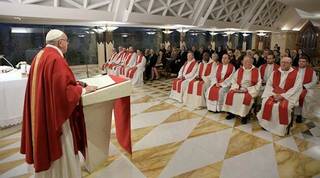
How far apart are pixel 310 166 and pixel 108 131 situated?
2.68 m

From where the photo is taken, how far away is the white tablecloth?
4562mm

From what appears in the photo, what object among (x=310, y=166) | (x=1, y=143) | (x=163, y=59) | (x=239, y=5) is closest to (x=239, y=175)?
(x=310, y=166)

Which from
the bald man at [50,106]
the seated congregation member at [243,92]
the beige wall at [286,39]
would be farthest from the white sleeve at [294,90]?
the beige wall at [286,39]

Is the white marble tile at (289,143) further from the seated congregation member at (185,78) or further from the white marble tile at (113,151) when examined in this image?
the seated congregation member at (185,78)

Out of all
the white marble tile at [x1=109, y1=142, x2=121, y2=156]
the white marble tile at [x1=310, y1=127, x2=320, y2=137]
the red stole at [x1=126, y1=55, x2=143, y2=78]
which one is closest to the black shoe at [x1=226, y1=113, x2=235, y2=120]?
Result: the white marble tile at [x1=310, y1=127, x2=320, y2=137]

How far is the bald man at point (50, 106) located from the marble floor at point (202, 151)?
2.45ft

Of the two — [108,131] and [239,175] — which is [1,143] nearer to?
[108,131]

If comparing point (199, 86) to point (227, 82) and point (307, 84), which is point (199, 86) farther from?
point (307, 84)

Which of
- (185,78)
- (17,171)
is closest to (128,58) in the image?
(185,78)

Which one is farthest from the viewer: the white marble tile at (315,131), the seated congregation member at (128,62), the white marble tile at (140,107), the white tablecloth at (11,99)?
the seated congregation member at (128,62)

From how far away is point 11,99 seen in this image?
467 cm

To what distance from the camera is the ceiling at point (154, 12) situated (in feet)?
21.3

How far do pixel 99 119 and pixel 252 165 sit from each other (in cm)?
207

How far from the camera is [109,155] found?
11.9 ft
